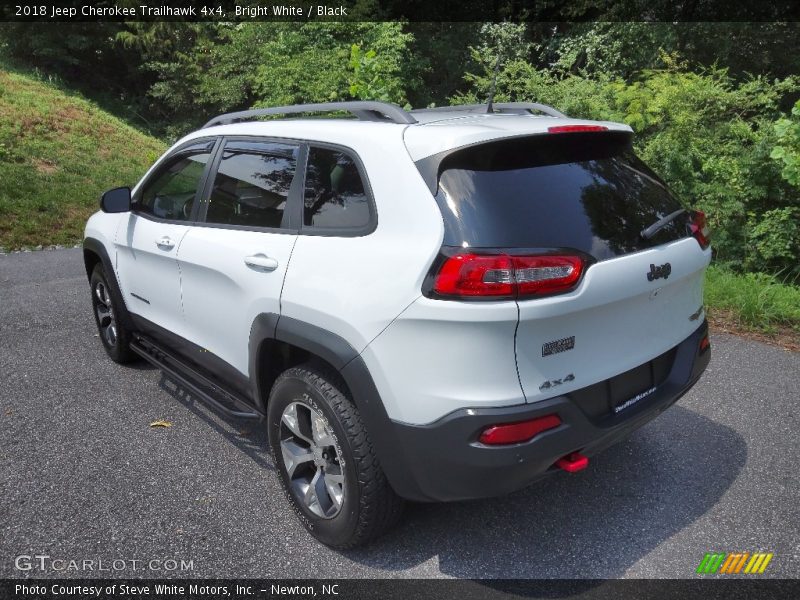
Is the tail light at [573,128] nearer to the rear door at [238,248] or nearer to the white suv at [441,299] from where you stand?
the white suv at [441,299]

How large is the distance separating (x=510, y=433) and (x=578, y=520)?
105 centimetres

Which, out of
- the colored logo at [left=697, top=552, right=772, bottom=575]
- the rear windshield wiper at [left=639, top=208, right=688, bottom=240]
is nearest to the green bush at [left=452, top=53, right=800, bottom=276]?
the rear windshield wiper at [left=639, top=208, right=688, bottom=240]

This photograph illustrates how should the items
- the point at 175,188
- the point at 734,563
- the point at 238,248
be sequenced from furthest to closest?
the point at 175,188
the point at 238,248
the point at 734,563

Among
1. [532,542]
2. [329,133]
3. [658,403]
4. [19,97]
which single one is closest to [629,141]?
[658,403]

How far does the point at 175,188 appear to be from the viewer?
3830 millimetres

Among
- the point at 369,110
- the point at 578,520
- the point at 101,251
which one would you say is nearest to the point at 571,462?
the point at 578,520

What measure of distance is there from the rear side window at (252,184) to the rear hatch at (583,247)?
97 cm

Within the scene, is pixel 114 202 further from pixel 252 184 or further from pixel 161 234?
pixel 252 184

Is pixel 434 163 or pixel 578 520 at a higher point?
pixel 434 163

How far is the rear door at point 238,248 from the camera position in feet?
9.31

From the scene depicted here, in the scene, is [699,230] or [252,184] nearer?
[699,230]

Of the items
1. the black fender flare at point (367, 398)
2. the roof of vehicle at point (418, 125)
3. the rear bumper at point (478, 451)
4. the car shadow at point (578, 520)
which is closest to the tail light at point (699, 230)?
the roof of vehicle at point (418, 125)

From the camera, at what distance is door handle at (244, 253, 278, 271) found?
2779 mm

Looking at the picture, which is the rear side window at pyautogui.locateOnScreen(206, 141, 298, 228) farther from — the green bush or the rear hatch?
the green bush
